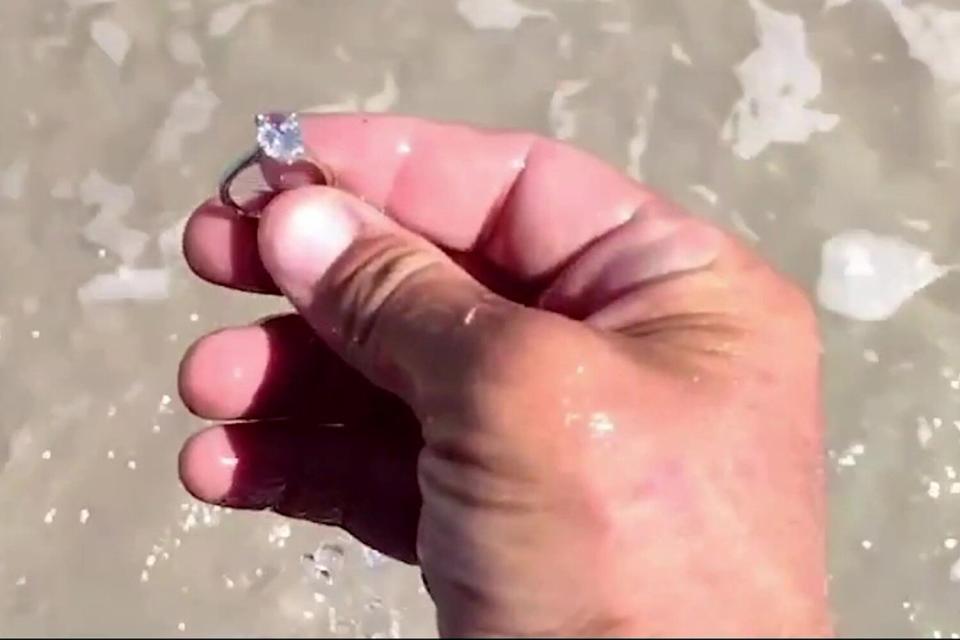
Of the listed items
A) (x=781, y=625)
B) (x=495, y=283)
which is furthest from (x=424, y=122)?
(x=781, y=625)

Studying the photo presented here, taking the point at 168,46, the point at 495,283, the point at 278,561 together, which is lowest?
the point at 278,561

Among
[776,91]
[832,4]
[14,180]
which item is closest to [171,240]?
[14,180]

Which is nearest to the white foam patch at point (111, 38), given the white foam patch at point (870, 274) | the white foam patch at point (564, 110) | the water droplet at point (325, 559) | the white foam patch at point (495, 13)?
the white foam patch at point (495, 13)

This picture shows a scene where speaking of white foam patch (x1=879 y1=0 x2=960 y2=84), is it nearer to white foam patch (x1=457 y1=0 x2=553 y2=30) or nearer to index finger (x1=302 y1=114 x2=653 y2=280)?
white foam patch (x1=457 y1=0 x2=553 y2=30)

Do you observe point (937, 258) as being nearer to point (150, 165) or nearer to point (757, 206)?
point (757, 206)

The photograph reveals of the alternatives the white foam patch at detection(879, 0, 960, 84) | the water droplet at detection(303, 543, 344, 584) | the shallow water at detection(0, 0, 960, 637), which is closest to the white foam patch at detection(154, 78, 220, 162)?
the shallow water at detection(0, 0, 960, 637)

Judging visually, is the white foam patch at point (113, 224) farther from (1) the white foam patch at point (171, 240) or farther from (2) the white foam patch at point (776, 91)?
(2) the white foam patch at point (776, 91)
